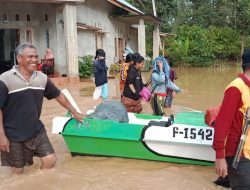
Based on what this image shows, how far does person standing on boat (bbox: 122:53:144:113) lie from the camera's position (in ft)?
22.8

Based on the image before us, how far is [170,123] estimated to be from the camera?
5.49m

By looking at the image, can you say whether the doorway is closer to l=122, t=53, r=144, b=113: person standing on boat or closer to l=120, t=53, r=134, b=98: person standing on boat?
l=120, t=53, r=134, b=98: person standing on boat

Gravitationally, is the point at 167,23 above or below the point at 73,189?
above

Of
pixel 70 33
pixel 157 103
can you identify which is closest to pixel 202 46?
pixel 70 33

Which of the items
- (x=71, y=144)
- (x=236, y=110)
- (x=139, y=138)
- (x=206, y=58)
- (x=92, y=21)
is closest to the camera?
(x=236, y=110)

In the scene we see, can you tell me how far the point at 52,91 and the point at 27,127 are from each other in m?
0.51

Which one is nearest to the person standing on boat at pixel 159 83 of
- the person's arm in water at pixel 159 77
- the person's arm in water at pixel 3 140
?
the person's arm in water at pixel 159 77

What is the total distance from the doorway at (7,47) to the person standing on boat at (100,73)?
7279 millimetres

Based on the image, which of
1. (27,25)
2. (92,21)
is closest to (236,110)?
(27,25)

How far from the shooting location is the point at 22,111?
13.6ft

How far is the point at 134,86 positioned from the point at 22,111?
3136 millimetres

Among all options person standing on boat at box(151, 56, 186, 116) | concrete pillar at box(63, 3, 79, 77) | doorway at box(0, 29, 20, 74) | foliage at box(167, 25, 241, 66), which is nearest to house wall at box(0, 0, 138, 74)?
concrete pillar at box(63, 3, 79, 77)

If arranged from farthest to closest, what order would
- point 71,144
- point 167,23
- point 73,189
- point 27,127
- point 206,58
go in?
1. point 167,23
2. point 206,58
3. point 71,144
4. point 73,189
5. point 27,127

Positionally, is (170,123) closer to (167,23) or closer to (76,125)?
(76,125)
